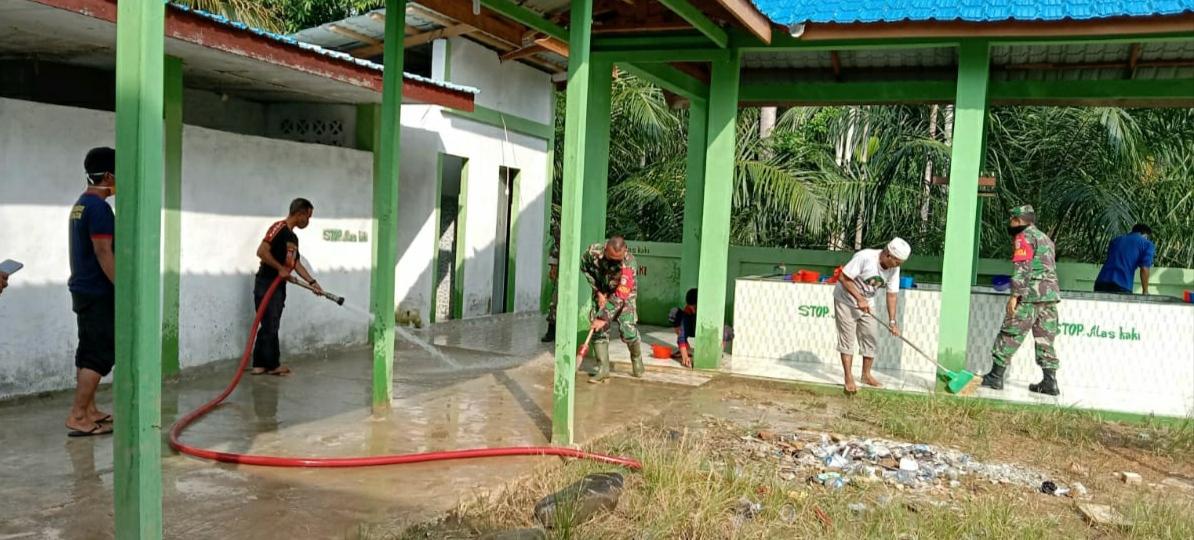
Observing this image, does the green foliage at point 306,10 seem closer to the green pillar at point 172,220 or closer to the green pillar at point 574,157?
the green pillar at point 172,220

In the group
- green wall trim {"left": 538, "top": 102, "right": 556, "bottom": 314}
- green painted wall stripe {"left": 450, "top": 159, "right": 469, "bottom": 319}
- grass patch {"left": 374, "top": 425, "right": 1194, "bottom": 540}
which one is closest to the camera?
grass patch {"left": 374, "top": 425, "right": 1194, "bottom": 540}

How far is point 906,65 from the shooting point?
408 inches

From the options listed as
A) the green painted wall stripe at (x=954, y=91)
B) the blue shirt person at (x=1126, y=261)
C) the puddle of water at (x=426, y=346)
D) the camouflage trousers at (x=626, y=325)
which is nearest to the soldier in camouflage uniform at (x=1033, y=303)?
the green painted wall stripe at (x=954, y=91)

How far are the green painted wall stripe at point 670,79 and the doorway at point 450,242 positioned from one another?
315 centimetres

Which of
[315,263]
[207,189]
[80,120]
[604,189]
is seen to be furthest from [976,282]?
[80,120]

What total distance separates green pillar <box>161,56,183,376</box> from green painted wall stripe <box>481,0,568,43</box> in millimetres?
2600

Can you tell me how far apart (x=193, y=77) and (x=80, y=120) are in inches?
76.3

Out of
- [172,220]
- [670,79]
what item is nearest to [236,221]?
[172,220]

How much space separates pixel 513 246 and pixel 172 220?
20.1ft

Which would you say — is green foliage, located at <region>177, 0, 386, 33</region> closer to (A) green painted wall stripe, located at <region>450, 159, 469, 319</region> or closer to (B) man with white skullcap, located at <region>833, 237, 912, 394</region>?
(A) green painted wall stripe, located at <region>450, 159, 469, 319</region>

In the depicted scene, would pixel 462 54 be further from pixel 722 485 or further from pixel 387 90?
pixel 722 485

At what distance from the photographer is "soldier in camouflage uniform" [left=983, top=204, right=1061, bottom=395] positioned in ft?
27.2

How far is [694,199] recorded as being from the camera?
12.0 meters

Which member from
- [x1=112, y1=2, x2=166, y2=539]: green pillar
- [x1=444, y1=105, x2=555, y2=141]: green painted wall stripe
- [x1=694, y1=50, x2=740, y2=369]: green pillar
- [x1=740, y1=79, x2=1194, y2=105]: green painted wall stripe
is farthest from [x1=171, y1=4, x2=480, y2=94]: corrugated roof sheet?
[x1=740, y1=79, x2=1194, y2=105]: green painted wall stripe
